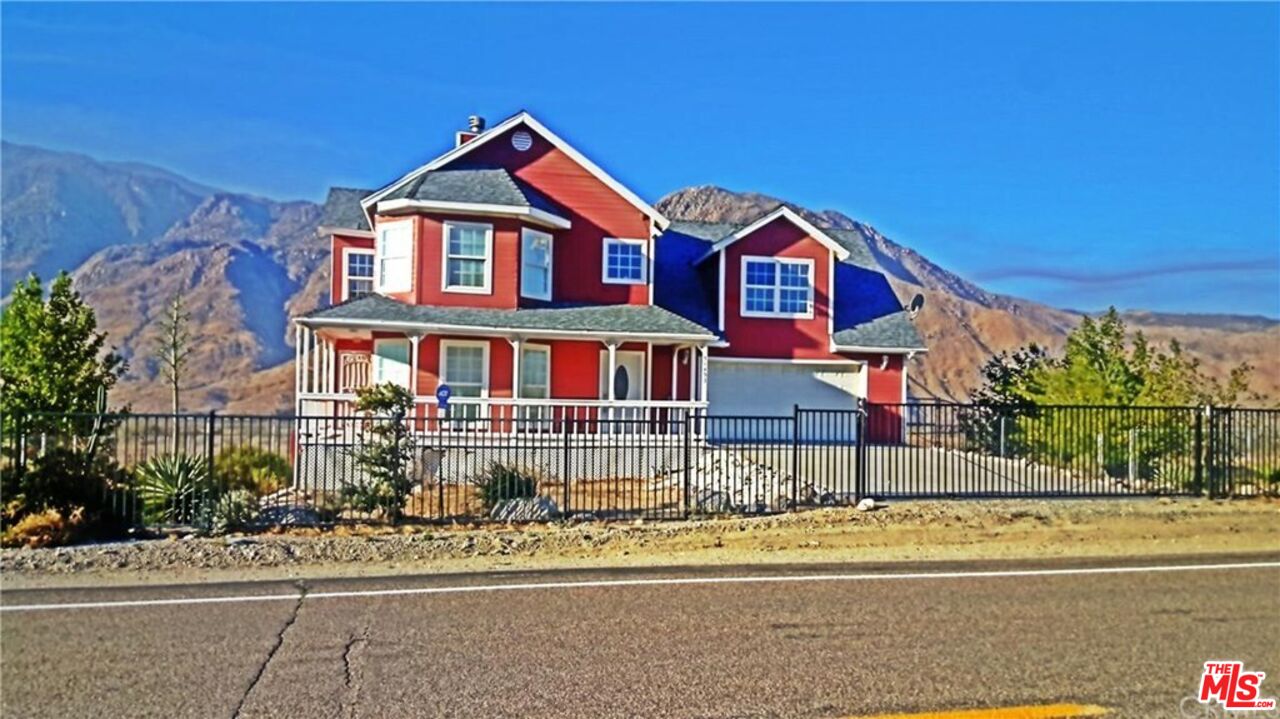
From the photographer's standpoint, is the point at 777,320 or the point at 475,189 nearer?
the point at 475,189

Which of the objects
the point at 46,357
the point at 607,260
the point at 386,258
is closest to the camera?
the point at 46,357

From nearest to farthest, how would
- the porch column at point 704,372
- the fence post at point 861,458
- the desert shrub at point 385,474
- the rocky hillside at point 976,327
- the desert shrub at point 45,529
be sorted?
the desert shrub at point 45,529 → the desert shrub at point 385,474 → the fence post at point 861,458 → the porch column at point 704,372 → the rocky hillside at point 976,327

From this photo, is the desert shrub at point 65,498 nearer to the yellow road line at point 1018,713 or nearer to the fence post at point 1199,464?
the yellow road line at point 1018,713

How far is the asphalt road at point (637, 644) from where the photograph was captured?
238 inches

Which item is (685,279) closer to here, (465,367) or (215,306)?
(465,367)

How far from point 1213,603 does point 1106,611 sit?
120cm

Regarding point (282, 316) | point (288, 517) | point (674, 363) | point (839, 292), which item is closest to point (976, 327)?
point (839, 292)

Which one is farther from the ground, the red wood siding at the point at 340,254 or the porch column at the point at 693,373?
the red wood siding at the point at 340,254

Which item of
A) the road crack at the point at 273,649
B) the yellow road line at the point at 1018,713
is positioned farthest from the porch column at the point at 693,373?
the yellow road line at the point at 1018,713

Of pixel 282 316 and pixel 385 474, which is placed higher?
pixel 282 316

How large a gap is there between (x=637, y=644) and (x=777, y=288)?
74.1 feet

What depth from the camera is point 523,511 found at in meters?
14.4

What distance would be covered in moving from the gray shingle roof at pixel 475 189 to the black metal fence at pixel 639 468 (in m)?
7.20

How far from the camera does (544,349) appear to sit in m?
25.5
